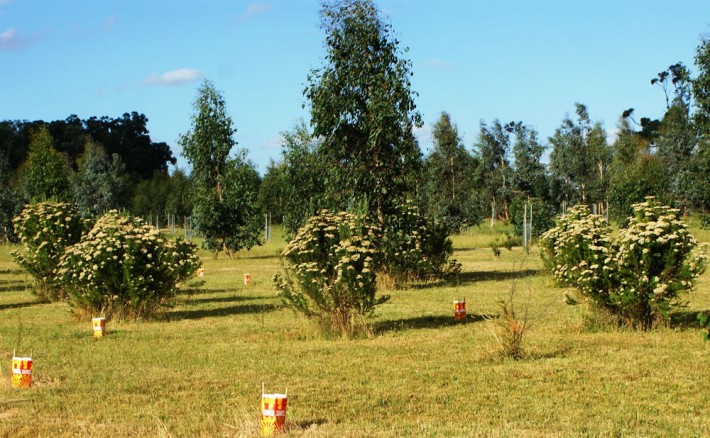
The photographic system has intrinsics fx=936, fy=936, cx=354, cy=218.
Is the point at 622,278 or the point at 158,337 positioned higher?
the point at 622,278

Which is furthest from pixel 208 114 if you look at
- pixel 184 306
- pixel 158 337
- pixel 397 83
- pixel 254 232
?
pixel 158 337

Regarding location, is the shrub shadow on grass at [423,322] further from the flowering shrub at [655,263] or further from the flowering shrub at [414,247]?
the flowering shrub at [414,247]

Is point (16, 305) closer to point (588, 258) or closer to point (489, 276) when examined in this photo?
point (489, 276)

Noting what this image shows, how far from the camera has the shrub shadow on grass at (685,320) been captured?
14.4m

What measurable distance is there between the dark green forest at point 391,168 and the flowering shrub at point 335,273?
1.30 m

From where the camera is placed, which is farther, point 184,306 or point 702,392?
point 184,306

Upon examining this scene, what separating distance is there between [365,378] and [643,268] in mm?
5196

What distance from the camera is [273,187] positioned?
68.4 metres

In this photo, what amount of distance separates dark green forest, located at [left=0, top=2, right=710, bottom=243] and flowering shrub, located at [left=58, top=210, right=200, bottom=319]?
2.94 metres

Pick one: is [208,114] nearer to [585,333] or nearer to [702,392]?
[585,333]

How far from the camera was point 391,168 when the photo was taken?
23984mm

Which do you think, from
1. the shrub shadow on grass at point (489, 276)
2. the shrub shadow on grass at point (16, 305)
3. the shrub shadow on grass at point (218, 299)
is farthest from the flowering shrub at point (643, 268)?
the shrub shadow on grass at point (16, 305)

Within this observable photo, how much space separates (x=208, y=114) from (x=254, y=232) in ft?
19.7

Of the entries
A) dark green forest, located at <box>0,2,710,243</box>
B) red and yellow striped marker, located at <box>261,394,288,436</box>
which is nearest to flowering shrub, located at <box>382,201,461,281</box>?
dark green forest, located at <box>0,2,710,243</box>
